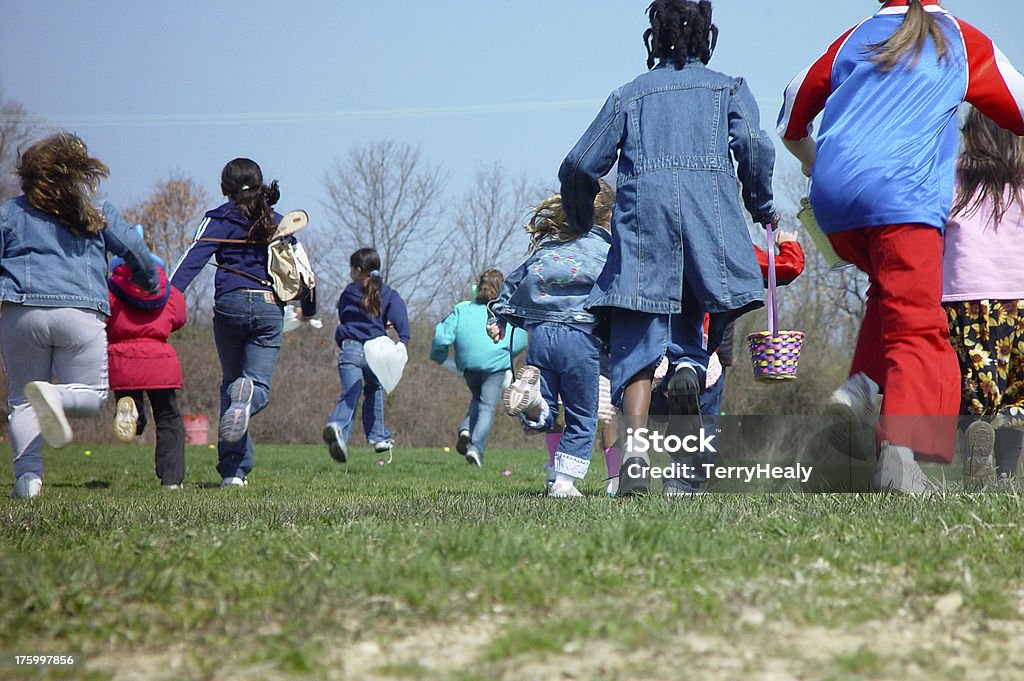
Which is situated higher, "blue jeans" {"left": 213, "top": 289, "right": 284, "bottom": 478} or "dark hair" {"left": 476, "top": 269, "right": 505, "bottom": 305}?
"dark hair" {"left": 476, "top": 269, "right": 505, "bottom": 305}

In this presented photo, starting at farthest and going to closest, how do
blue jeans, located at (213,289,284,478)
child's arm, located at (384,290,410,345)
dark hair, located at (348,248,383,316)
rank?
1. child's arm, located at (384,290,410,345)
2. dark hair, located at (348,248,383,316)
3. blue jeans, located at (213,289,284,478)

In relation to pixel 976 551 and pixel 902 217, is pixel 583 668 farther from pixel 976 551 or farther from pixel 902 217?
pixel 902 217

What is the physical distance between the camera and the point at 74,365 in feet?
20.7

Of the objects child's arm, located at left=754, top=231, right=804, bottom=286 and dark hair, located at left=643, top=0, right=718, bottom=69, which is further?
child's arm, located at left=754, top=231, right=804, bottom=286

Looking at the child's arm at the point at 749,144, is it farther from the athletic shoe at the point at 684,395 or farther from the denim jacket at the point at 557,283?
the denim jacket at the point at 557,283

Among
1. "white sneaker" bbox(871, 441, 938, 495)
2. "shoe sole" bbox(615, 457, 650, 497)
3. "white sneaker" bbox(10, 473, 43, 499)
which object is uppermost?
"white sneaker" bbox(871, 441, 938, 495)

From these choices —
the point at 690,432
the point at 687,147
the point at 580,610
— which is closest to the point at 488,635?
the point at 580,610

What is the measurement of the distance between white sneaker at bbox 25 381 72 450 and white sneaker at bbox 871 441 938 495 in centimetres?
393

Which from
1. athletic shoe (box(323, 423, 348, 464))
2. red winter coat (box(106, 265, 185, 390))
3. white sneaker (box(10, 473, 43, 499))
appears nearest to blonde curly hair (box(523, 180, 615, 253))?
red winter coat (box(106, 265, 185, 390))

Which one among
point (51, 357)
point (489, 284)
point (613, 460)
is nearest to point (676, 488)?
point (613, 460)

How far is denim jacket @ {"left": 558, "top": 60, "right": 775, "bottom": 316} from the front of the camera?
15.8 feet

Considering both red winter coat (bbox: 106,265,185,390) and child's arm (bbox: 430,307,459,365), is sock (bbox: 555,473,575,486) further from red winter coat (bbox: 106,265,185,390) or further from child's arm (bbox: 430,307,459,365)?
child's arm (bbox: 430,307,459,365)

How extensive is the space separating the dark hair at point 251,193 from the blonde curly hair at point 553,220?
2.07m

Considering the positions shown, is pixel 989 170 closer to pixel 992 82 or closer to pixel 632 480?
pixel 992 82
